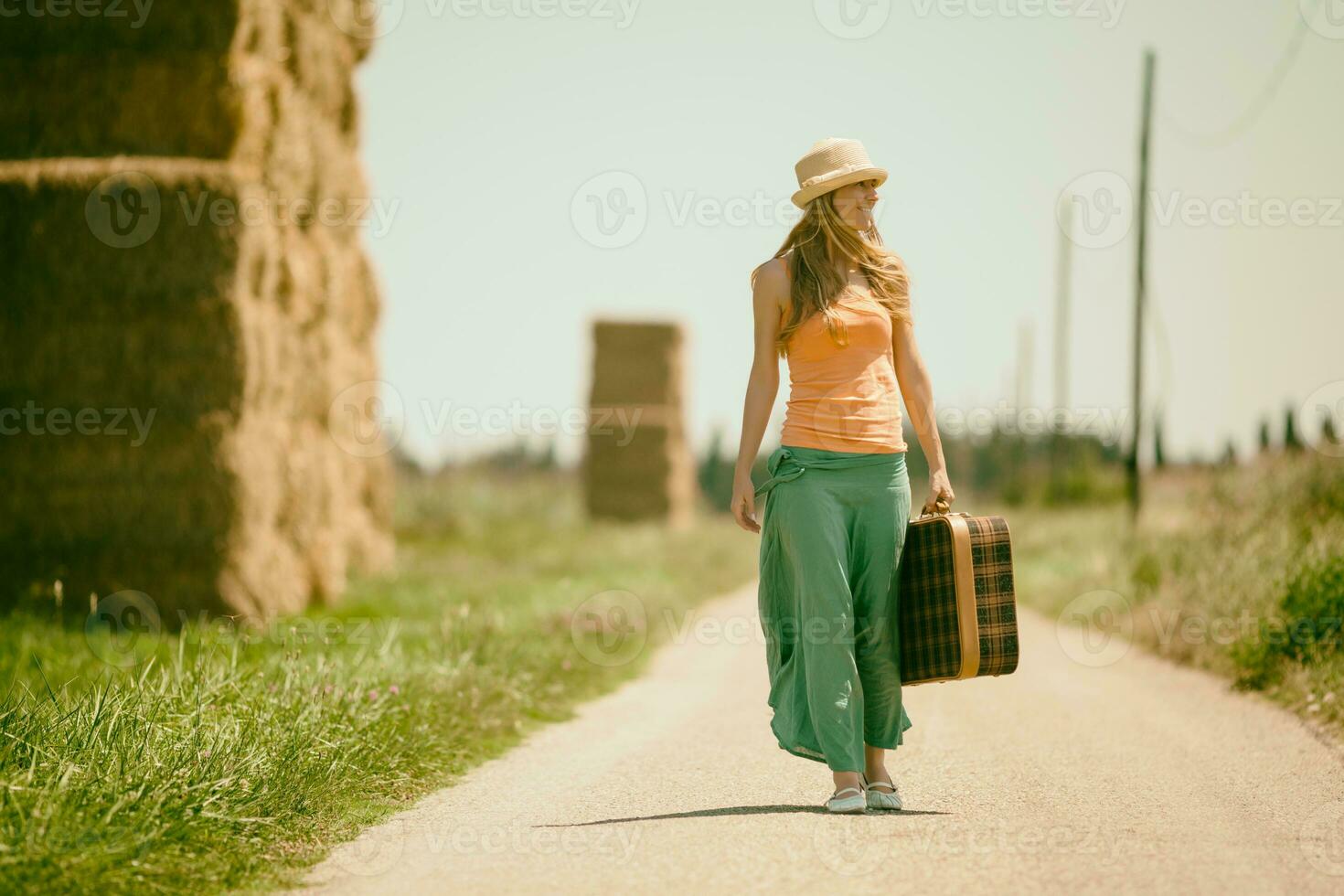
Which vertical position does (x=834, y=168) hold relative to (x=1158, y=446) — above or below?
above

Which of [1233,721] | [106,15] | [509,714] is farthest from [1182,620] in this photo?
[106,15]

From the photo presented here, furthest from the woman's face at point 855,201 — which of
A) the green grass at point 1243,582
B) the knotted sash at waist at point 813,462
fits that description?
the green grass at point 1243,582

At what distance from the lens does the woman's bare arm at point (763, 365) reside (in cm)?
500

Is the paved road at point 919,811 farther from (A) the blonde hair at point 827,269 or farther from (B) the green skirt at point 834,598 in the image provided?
(A) the blonde hair at point 827,269

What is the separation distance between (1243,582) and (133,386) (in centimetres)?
747

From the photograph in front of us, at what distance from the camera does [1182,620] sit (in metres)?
9.75

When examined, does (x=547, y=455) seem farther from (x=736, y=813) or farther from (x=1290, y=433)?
(x=736, y=813)

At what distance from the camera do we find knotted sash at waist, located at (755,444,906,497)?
16.2 feet

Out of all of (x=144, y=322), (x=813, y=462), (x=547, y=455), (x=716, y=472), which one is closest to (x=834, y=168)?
(x=813, y=462)

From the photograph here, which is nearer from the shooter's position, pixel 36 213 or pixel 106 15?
pixel 36 213

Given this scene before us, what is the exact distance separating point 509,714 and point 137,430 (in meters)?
4.27

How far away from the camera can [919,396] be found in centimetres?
518

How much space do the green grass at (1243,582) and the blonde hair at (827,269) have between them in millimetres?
3147

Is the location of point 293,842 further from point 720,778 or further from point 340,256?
point 340,256
